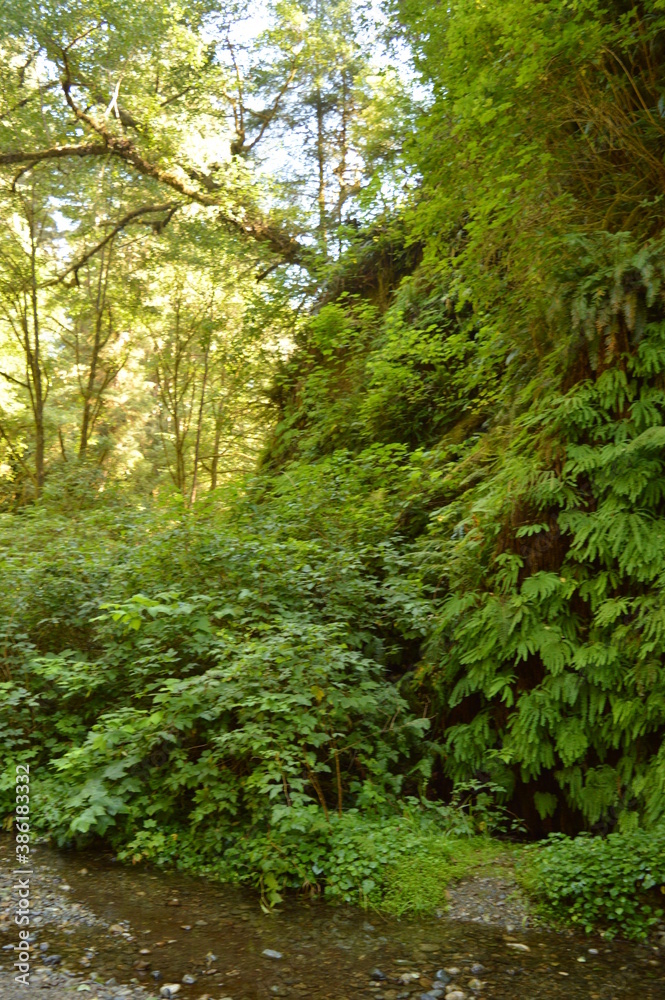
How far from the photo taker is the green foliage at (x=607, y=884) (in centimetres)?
425

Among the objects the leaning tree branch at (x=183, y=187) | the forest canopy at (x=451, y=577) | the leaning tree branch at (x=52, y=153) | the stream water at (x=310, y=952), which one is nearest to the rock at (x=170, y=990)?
the stream water at (x=310, y=952)

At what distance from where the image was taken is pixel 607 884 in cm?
437

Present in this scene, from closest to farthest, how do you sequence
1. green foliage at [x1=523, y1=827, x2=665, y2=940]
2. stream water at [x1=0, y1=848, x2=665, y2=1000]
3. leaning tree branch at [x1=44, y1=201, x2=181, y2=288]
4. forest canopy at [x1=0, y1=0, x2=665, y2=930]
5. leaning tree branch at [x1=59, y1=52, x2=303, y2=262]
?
1. stream water at [x1=0, y1=848, x2=665, y2=1000]
2. green foliage at [x1=523, y1=827, x2=665, y2=940]
3. forest canopy at [x1=0, y1=0, x2=665, y2=930]
4. leaning tree branch at [x1=59, y1=52, x2=303, y2=262]
5. leaning tree branch at [x1=44, y1=201, x2=181, y2=288]

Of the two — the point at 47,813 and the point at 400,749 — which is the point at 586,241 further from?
the point at 47,813

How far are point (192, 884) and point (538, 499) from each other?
349 centimetres

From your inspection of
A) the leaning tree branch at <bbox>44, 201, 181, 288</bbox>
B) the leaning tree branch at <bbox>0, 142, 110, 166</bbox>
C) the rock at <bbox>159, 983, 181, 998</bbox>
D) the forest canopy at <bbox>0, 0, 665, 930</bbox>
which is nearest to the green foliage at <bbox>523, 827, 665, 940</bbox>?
the forest canopy at <bbox>0, 0, 665, 930</bbox>

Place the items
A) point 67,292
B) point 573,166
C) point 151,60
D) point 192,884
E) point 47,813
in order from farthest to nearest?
point 67,292, point 151,60, point 573,166, point 47,813, point 192,884

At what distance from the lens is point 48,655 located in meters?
6.32

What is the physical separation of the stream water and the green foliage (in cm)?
15

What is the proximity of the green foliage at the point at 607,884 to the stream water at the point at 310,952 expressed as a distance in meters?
0.15

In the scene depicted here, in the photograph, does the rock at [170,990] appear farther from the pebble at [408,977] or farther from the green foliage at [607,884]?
the green foliage at [607,884]

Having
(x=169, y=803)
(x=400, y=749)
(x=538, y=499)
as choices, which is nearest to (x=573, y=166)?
(x=538, y=499)

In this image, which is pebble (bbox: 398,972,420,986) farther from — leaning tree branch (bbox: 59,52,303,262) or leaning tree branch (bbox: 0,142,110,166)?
leaning tree branch (bbox: 0,142,110,166)

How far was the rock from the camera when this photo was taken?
355 centimetres
